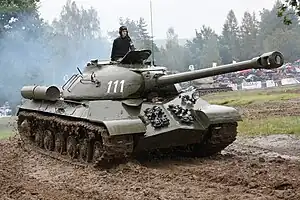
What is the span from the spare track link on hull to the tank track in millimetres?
1958

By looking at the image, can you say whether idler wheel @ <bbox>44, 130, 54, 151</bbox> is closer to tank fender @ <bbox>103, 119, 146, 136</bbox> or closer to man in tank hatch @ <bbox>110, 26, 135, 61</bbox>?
man in tank hatch @ <bbox>110, 26, 135, 61</bbox>

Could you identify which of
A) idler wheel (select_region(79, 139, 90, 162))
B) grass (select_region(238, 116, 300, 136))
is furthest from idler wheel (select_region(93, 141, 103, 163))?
grass (select_region(238, 116, 300, 136))

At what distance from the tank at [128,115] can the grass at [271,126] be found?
3889 mm

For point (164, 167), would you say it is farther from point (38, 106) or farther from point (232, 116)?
point (38, 106)

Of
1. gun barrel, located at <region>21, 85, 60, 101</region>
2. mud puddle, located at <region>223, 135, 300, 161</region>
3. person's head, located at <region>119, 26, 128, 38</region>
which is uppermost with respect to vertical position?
person's head, located at <region>119, 26, 128, 38</region>

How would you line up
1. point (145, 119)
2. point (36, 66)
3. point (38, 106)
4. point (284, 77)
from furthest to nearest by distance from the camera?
point (284, 77)
point (36, 66)
point (38, 106)
point (145, 119)

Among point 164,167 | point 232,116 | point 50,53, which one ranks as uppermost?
point 50,53

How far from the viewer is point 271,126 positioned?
58.7 feet

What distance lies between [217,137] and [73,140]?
3.04 meters

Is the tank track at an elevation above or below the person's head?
below

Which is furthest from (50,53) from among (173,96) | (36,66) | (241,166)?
(241,166)

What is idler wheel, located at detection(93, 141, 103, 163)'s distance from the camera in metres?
12.1

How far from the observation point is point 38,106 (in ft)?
49.9

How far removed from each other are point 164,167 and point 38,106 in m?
4.35
